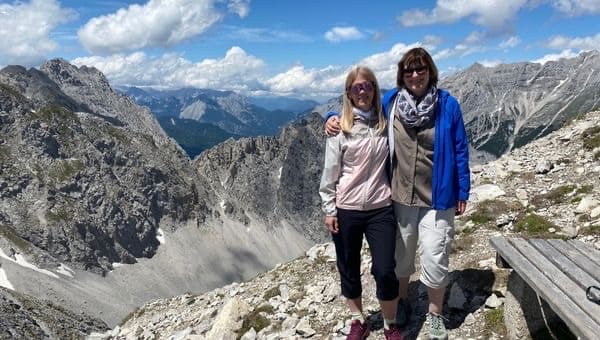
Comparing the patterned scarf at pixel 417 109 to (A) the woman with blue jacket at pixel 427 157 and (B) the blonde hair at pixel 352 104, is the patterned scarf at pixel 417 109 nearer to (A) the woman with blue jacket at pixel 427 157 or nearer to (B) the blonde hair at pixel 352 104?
(A) the woman with blue jacket at pixel 427 157

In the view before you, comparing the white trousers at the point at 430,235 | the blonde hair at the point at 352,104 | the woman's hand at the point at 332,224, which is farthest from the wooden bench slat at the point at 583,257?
the woman's hand at the point at 332,224

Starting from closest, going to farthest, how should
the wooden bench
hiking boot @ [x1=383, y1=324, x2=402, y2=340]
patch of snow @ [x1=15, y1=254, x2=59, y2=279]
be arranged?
the wooden bench < hiking boot @ [x1=383, y1=324, x2=402, y2=340] < patch of snow @ [x1=15, y1=254, x2=59, y2=279]

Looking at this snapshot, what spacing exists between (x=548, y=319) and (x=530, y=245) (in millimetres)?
1400

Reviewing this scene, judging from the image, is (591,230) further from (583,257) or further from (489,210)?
(583,257)

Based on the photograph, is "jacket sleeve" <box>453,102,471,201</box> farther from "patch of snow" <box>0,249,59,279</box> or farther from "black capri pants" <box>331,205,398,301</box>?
"patch of snow" <box>0,249,59,279</box>

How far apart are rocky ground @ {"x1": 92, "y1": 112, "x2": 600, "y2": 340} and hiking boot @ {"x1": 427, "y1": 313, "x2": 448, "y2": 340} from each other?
543mm

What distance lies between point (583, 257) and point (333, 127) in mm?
5044

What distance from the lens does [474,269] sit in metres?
11.4

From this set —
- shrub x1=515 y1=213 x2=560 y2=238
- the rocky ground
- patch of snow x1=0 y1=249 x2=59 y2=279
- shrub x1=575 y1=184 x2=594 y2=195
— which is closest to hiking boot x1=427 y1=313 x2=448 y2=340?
the rocky ground

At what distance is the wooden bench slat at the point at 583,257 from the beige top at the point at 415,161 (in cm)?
260

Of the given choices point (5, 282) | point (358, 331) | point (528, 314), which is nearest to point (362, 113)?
point (358, 331)

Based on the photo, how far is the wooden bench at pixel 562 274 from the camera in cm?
637

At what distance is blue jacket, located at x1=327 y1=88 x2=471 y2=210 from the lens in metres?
8.48

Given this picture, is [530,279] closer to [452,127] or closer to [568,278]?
[568,278]
